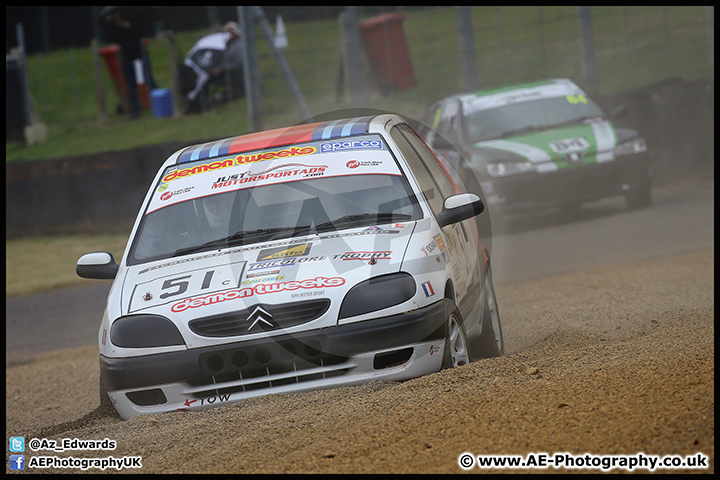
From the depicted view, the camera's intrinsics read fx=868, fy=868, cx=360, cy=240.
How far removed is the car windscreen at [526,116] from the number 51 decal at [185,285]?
8004mm

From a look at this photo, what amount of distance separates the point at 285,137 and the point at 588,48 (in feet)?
35.3

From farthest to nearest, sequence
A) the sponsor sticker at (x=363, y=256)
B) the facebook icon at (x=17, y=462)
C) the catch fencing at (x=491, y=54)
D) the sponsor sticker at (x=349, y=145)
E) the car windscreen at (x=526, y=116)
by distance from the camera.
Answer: the catch fencing at (x=491, y=54) < the car windscreen at (x=526, y=116) < the sponsor sticker at (x=349, y=145) < the sponsor sticker at (x=363, y=256) < the facebook icon at (x=17, y=462)

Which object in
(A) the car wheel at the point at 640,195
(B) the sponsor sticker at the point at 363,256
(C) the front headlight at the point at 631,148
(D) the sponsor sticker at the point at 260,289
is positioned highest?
(B) the sponsor sticker at the point at 363,256

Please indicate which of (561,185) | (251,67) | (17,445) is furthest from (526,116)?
(17,445)

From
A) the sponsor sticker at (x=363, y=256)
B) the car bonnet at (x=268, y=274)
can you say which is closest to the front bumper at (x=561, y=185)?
the car bonnet at (x=268, y=274)

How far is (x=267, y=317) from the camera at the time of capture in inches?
173

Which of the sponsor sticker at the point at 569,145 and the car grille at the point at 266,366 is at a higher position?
the car grille at the point at 266,366

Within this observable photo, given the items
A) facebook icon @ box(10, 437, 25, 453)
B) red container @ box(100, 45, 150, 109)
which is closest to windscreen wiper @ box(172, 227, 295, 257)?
facebook icon @ box(10, 437, 25, 453)

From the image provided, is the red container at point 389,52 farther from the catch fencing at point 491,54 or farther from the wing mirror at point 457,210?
the wing mirror at point 457,210

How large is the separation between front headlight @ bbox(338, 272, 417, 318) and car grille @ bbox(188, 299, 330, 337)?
118 millimetres

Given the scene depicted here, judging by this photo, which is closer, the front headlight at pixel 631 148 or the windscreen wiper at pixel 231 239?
the windscreen wiper at pixel 231 239

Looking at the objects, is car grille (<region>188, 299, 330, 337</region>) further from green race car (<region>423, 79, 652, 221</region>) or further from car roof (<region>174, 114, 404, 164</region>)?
green race car (<region>423, 79, 652, 221</region>)

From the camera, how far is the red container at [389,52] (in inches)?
733

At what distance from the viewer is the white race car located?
441cm
